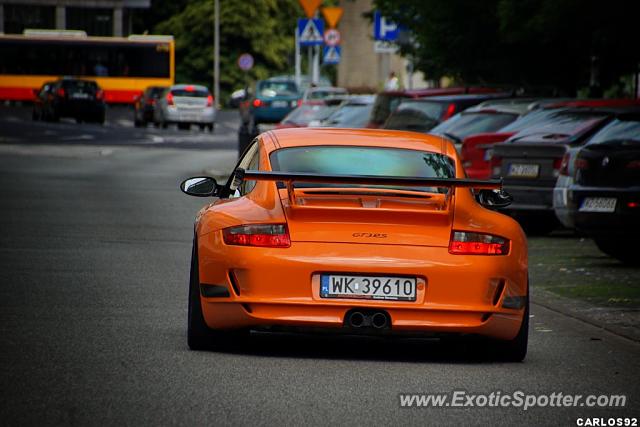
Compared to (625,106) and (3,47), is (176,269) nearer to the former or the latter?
(625,106)

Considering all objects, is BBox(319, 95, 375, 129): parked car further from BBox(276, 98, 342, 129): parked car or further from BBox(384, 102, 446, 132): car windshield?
BBox(384, 102, 446, 132): car windshield

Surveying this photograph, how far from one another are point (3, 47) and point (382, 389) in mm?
65225

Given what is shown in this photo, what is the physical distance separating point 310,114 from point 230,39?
63.9 m

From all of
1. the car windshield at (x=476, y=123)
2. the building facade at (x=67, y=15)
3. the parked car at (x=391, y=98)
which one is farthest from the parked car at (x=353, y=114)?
the building facade at (x=67, y=15)

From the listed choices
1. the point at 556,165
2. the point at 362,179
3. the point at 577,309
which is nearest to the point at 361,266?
the point at 362,179

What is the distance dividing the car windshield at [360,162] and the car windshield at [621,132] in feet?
20.2

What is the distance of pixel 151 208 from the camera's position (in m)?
24.2

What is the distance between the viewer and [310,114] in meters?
39.1

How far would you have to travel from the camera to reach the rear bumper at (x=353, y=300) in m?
9.36

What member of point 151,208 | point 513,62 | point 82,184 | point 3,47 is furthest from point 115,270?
point 3,47

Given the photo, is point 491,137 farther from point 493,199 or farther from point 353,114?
point 353,114

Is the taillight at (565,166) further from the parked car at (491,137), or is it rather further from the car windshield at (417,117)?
the car windshield at (417,117)

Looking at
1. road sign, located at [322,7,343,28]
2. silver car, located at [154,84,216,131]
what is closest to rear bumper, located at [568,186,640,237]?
road sign, located at [322,7,343,28]

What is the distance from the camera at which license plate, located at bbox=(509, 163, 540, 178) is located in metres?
19.5
